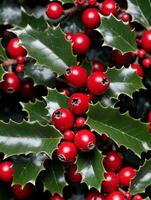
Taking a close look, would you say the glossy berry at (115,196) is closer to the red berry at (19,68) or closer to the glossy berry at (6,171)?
the glossy berry at (6,171)

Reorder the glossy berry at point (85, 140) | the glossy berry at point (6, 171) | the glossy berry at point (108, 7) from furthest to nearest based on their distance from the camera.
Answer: the glossy berry at point (108, 7) < the glossy berry at point (6, 171) < the glossy berry at point (85, 140)

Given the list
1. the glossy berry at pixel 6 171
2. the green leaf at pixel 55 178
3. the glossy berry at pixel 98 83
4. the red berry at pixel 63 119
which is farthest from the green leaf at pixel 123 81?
the glossy berry at pixel 6 171

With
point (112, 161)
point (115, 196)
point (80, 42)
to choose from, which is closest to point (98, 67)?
point (80, 42)

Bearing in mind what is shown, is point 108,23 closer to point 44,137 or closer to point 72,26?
point 72,26

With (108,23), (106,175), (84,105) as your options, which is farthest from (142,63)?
(106,175)

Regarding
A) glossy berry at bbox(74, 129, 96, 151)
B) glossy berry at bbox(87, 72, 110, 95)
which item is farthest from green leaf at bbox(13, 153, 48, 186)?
glossy berry at bbox(87, 72, 110, 95)
